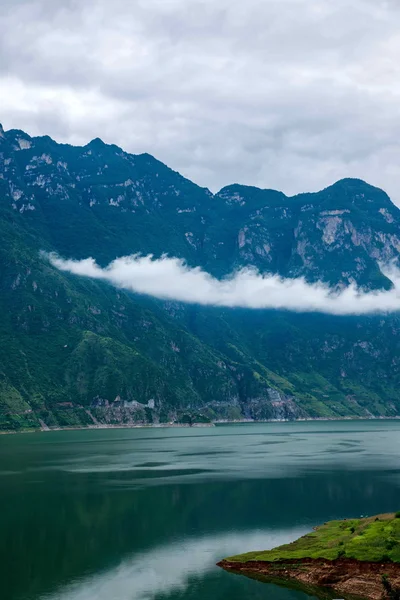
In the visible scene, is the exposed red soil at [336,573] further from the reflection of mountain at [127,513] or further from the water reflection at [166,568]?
the reflection of mountain at [127,513]

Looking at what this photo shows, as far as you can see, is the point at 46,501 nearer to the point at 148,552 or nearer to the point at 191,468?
the point at 148,552

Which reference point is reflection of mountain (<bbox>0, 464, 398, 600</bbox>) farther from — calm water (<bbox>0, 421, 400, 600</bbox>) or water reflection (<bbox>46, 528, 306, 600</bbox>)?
water reflection (<bbox>46, 528, 306, 600</bbox>)

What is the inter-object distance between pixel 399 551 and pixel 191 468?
111743 millimetres

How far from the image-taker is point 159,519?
11362 centimetres

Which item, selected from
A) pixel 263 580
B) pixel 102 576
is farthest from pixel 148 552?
pixel 263 580

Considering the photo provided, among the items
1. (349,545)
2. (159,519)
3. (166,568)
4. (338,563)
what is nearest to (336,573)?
(338,563)

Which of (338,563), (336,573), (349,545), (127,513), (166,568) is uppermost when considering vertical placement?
(127,513)

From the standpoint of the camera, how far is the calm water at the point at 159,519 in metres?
76.9

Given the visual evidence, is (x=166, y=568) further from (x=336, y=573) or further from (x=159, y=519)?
(x=159, y=519)

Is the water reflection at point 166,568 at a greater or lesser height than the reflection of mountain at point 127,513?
lesser

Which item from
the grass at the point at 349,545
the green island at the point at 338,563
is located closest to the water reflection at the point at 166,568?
the green island at the point at 338,563

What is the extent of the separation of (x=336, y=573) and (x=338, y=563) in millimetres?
1687

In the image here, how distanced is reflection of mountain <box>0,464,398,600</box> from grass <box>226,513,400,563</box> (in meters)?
6.98

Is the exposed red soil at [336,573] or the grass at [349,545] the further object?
the grass at [349,545]
